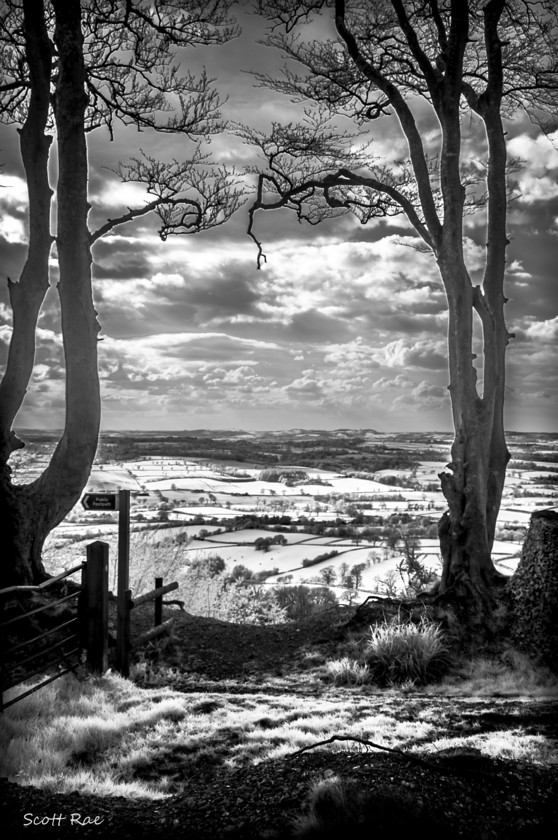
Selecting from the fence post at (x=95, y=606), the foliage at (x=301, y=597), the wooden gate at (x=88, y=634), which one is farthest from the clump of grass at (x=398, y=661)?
the foliage at (x=301, y=597)

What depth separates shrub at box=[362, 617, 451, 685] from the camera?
335 inches

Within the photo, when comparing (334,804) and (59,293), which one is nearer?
(334,804)

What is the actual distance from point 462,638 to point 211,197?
9.12 m

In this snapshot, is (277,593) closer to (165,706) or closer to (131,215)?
(131,215)

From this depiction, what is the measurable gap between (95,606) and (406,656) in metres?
3.85

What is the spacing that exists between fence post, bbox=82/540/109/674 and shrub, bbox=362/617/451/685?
3.35 m

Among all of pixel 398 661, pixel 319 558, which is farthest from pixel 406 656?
pixel 319 558

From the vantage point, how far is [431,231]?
11.1 meters

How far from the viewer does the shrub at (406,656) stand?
8.52 m

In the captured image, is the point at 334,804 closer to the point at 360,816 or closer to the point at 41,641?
the point at 360,816

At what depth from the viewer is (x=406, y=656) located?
864 cm

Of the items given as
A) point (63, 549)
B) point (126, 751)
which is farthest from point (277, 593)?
point (126, 751)
